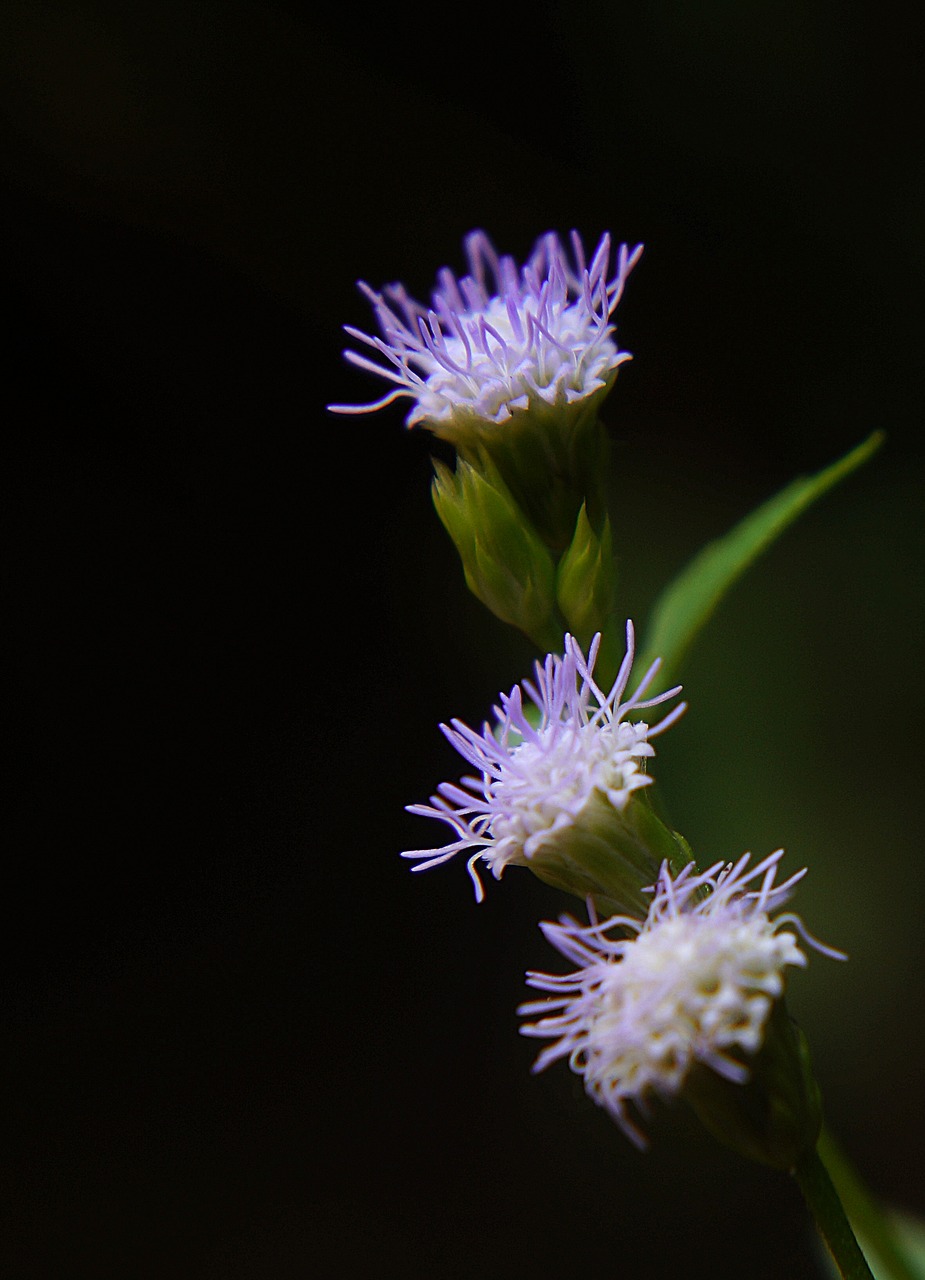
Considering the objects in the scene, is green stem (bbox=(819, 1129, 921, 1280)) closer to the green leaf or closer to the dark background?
the green leaf

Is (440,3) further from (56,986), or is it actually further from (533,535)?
(56,986)

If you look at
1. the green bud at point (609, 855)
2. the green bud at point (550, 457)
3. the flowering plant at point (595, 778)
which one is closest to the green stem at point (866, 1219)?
the flowering plant at point (595, 778)

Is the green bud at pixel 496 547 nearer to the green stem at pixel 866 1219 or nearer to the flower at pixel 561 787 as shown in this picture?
the flower at pixel 561 787

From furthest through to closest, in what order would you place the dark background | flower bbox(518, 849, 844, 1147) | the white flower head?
the dark background
the white flower head
flower bbox(518, 849, 844, 1147)

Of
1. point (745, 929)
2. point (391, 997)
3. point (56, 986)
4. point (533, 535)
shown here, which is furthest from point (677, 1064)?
point (56, 986)

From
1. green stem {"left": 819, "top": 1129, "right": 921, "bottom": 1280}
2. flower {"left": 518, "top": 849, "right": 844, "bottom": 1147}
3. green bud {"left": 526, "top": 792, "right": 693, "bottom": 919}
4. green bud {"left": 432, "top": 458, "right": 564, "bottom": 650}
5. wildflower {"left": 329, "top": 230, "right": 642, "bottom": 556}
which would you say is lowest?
green stem {"left": 819, "top": 1129, "right": 921, "bottom": 1280}

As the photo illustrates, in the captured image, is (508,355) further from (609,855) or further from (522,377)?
(609,855)

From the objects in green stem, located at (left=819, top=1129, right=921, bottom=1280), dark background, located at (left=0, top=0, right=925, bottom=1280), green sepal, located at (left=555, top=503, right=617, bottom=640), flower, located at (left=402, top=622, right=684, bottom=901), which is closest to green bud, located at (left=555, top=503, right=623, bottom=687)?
green sepal, located at (left=555, top=503, right=617, bottom=640)
